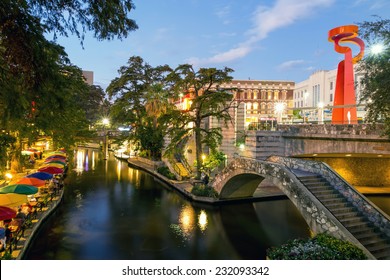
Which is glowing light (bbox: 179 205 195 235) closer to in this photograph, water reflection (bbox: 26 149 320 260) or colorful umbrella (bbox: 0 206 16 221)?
water reflection (bbox: 26 149 320 260)

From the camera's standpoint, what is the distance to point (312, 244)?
11.6 meters

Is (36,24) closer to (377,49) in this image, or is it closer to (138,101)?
(377,49)

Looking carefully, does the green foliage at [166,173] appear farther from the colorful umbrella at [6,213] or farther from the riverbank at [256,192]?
the colorful umbrella at [6,213]

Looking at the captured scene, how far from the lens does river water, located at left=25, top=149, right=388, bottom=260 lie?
15023mm

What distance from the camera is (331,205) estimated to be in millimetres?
14719

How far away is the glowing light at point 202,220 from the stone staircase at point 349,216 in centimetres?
707

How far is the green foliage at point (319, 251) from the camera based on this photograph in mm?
10867

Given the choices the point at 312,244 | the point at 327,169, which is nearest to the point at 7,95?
the point at 312,244

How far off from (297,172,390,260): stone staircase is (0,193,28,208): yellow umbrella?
16.1 metres

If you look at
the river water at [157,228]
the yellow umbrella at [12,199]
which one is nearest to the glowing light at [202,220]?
the river water at [157,228]

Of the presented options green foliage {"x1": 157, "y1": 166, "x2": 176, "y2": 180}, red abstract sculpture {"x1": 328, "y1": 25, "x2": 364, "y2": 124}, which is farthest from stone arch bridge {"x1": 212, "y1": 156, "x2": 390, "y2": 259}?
red abstract sculpture {"x1": 328, "y1": 25, "x2": 364, "y2": 124}

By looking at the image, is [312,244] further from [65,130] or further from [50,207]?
[65,130]

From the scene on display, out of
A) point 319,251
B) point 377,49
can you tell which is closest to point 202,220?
point 319,251
